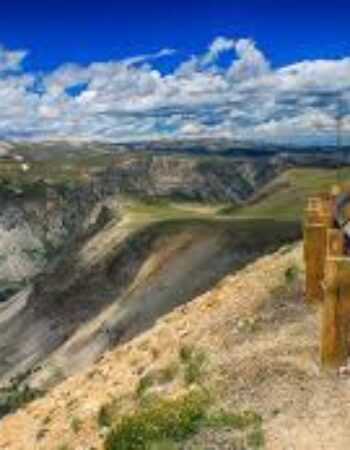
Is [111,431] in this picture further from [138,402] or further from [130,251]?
[130,251]

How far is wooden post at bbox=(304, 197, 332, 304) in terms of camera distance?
26311 millimetres

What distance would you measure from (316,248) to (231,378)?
188 inches

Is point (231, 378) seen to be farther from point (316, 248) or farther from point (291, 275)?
point (291, 275)

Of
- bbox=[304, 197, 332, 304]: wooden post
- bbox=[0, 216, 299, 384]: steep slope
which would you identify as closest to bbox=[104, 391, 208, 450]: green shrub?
bbox=[304, 197, 332, 304]: wooden post

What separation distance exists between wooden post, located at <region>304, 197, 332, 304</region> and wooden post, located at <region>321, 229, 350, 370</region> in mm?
4390

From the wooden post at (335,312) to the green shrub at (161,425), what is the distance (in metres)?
2.53

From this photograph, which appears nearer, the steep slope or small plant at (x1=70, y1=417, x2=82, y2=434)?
small plant at (x1=70, y1=417, x2=82, y2=434)

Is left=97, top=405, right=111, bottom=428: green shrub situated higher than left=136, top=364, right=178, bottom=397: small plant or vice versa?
left=136, top=364, right=178, bottom=397: small plant

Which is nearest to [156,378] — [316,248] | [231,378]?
[231,378]

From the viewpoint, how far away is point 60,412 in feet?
88.8

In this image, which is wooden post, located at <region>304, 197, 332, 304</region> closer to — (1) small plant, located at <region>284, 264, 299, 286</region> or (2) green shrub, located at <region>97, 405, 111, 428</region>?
(1) small plant, located at <region>284, 264, 299, 286</region>

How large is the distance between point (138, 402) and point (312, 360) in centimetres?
444

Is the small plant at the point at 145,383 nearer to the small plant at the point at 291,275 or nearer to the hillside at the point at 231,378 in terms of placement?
the hillside at the point at 231,378

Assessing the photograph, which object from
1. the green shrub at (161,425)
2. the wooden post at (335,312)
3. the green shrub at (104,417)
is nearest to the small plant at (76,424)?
the green shrub at (104,417)
